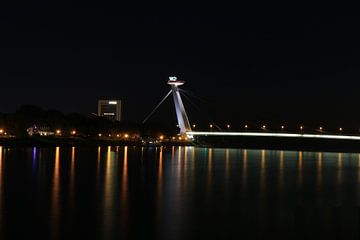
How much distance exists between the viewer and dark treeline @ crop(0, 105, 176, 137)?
39.6 m

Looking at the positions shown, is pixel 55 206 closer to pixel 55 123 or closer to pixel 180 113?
pixel 55 123

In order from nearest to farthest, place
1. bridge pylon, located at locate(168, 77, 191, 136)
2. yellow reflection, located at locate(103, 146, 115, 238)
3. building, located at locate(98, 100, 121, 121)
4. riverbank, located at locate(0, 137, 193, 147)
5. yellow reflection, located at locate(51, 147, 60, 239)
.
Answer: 1. yellow reflection, located at locate(51, 147, 60, 239)
2. yellow reflection, located at locate(103, 146, 115, 238)
3. riverbank, located at locate(0, 137, 193, 147)
4. bridge pylon, located at locate(168, 77, 191, 136)
5. building, located at locate(98, 100, 121, 121)

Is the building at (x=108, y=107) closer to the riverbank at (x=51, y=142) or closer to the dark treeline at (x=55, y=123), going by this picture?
the dark treeline at (x=55, y=123)

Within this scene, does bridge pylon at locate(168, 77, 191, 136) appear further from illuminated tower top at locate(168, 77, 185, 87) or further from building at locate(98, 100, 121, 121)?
building at locate(98, 100, 121, 121)

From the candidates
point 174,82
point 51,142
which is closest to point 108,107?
point 174,82

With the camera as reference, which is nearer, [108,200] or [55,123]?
[108,200]

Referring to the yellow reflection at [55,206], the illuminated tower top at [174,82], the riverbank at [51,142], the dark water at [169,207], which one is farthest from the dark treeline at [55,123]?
the yellow reflection at [55,206]

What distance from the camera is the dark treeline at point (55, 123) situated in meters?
39.6

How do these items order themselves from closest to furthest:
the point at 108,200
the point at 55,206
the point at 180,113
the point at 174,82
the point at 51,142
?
the point at 55,206 → the point at 108,200 → the point at 51,142 → the point at 180,113 → the point at 174,82

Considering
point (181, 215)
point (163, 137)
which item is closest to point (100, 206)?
point (181, 215)

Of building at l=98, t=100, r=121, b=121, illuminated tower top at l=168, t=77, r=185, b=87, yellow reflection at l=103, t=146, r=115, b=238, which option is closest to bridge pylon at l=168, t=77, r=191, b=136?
illuminated tower top at l=168, t=77, r=185, b=87

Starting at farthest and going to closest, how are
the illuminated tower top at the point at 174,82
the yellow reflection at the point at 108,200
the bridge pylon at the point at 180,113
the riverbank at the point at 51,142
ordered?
the illuminated tower top at the point at 174,82 < the bridge pylon at the point at 180,113 < the riverbank at the point at 51,142 < the yellow reflection at the point at 108,200

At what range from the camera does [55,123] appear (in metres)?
44.7

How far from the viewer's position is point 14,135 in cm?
3966
